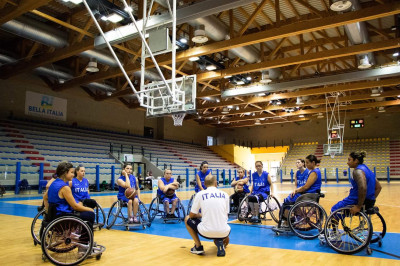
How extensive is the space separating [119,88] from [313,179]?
14.1m

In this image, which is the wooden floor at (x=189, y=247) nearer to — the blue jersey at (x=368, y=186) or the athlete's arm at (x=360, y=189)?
the athlete's arm at (x=360, y=189)

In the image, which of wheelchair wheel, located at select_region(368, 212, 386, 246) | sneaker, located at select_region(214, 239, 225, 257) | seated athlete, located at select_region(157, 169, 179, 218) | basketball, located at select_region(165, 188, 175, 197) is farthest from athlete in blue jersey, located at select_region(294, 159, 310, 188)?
basketball, located at select_region(165, 188, 175, 197)

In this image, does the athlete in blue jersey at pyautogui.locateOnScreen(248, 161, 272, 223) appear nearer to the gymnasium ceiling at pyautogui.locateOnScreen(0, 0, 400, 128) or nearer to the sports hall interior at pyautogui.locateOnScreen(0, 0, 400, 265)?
the sports hall interior at pyautogui.locateOnScreen(0, 0, 400, 265)

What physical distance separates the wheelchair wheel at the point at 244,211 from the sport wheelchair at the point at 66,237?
321 centimetres

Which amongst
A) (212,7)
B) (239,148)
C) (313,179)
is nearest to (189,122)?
(239,148)

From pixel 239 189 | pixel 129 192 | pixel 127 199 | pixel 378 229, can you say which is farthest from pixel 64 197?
pixel 378 229

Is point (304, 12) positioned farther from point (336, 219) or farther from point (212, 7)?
point (336, 219)

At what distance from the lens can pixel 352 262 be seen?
3.68 m

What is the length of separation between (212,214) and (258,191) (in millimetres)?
2652

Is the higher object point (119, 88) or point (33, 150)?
point (119, 88)

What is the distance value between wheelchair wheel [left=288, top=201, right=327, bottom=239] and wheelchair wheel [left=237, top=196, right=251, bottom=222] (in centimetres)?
126

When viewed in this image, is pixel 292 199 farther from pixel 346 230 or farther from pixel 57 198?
pixel 57 198

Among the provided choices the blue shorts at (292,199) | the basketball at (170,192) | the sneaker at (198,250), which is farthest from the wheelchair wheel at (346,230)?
the basketball at (170,192)

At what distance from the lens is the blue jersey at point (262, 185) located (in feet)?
20.6
